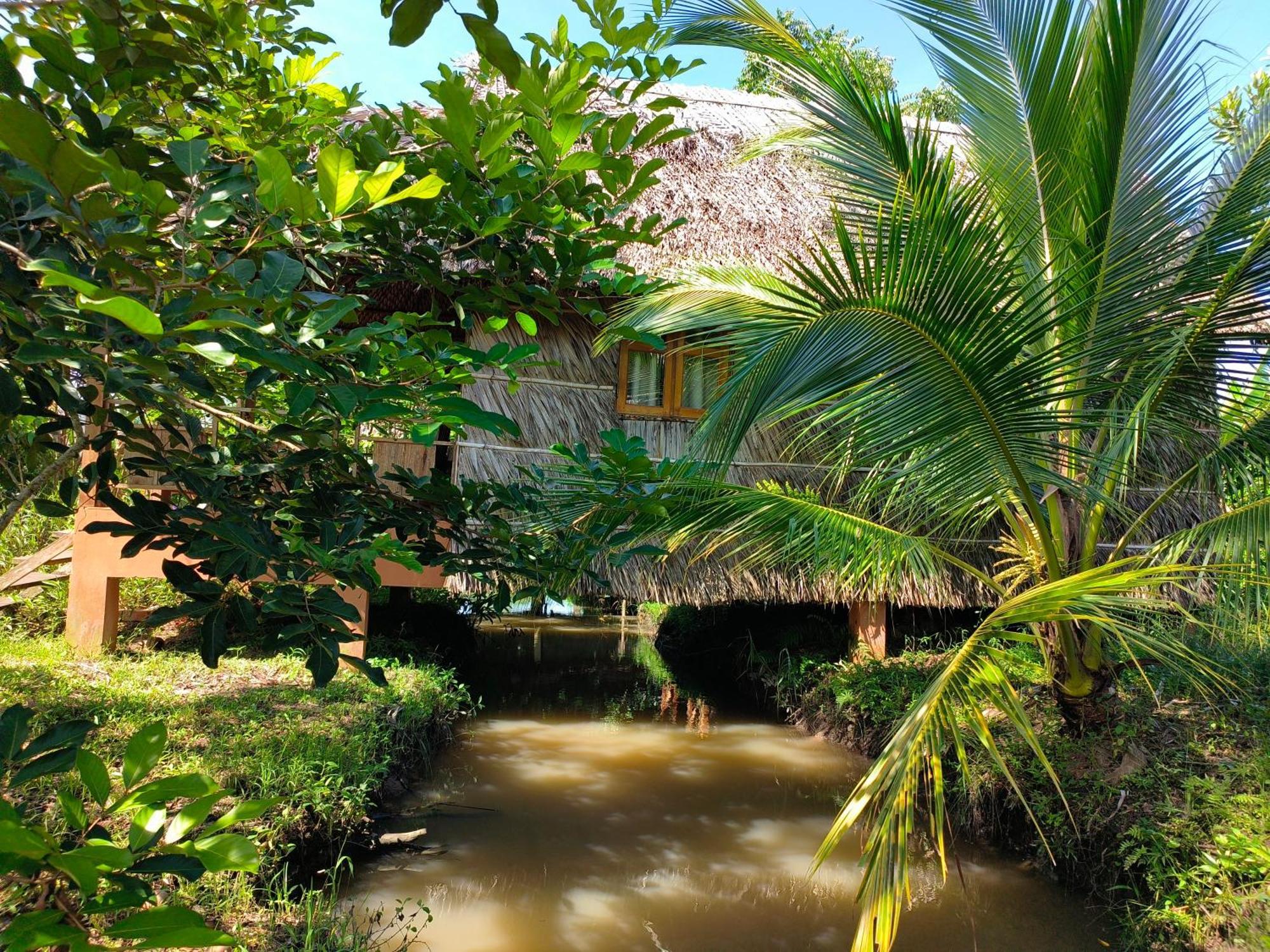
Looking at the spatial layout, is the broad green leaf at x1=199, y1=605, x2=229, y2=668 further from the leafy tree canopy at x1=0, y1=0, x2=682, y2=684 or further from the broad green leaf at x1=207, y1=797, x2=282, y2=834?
the broad green leaf at x1=207, y1=797, x2=282, y2=834

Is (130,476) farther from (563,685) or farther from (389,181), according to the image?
(389,181)

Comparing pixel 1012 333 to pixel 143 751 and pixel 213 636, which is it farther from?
pixel 143 751

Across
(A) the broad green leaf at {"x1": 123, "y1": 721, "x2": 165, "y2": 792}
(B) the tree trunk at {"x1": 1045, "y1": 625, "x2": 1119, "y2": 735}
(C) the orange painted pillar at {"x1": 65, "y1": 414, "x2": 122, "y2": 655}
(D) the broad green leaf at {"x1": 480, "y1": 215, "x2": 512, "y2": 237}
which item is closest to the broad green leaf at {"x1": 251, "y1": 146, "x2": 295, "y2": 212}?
(D) the broad green leaf at {"x1": 480, "y1": 215, "x2": 512, "y2": 237}

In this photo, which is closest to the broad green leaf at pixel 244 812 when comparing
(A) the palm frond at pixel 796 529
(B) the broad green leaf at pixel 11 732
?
(B) the broad green leaf at pixel 11 732

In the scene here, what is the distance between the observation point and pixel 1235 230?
2.81 meters

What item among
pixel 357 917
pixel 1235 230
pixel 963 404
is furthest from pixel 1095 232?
pixel 357 917

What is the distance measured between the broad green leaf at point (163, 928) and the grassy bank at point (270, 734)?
1.65m

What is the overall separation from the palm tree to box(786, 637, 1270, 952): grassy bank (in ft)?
0.93

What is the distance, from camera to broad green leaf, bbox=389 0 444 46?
729 mm

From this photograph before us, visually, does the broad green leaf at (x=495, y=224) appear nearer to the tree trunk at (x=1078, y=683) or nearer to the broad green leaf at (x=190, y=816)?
the broad green leaf at (x=190, y=816)

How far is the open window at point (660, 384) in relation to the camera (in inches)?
223

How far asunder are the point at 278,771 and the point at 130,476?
2594mm

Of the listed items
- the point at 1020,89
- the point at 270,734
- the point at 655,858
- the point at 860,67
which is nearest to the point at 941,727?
the point at 655,858

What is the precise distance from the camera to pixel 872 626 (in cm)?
629
